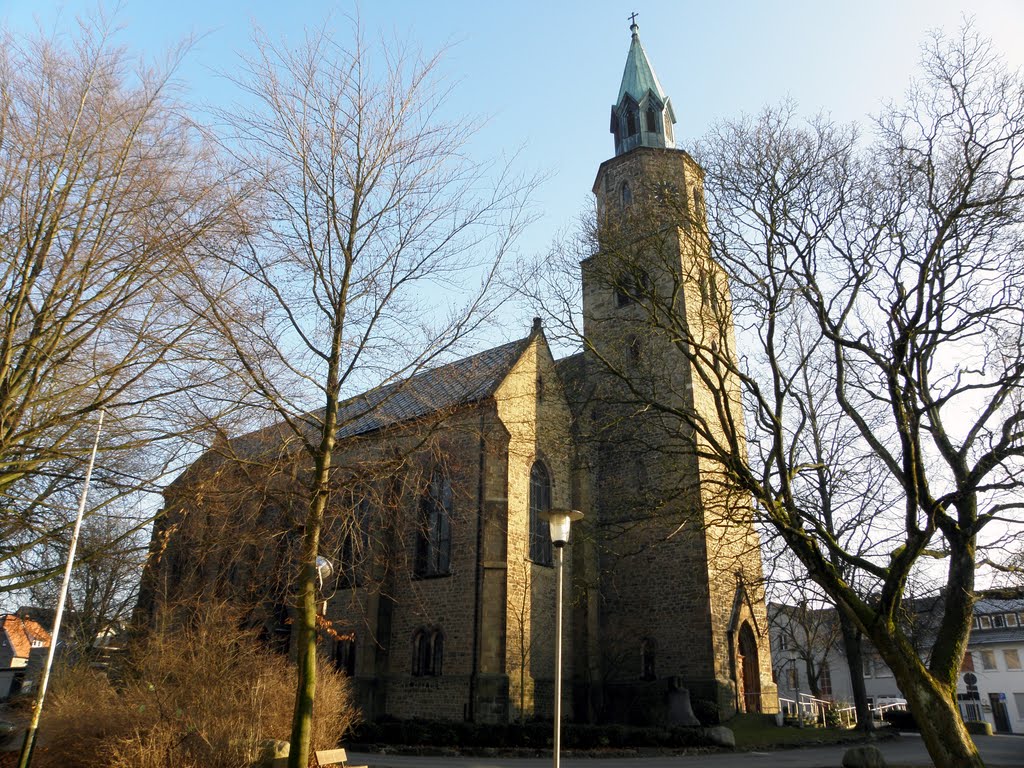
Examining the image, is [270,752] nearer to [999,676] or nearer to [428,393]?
[428,393]

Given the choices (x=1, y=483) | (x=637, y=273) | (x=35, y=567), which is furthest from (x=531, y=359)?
(x=1, y=483)

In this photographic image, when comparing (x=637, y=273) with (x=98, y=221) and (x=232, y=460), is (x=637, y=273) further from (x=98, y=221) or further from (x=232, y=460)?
(x=98, y=221)

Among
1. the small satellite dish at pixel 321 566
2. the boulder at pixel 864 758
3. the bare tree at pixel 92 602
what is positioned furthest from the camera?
the bare tree at pixel 92 602

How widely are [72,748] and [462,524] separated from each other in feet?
39.3

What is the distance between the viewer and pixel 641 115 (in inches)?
1176

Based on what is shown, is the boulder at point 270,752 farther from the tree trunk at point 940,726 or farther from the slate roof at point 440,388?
the tree trunk at point 940,726

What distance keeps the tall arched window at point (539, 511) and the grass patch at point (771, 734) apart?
Result: 7035mm

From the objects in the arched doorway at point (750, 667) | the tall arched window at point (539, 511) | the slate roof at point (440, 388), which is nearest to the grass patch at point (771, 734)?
the arched doorway at point (750, 667)

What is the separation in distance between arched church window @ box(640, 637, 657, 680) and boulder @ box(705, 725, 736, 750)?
3.79 metres

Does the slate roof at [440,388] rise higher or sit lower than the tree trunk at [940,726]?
higher

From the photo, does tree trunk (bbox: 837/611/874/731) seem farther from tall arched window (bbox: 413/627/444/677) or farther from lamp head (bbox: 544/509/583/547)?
lamp head (bbox: 544/509/583/547)

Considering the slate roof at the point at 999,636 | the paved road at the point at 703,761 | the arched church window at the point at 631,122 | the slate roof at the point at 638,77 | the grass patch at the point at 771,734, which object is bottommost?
the paved road at the point at 703,761

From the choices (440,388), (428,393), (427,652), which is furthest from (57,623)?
(427,652)

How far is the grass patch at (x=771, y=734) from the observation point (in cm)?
1850
